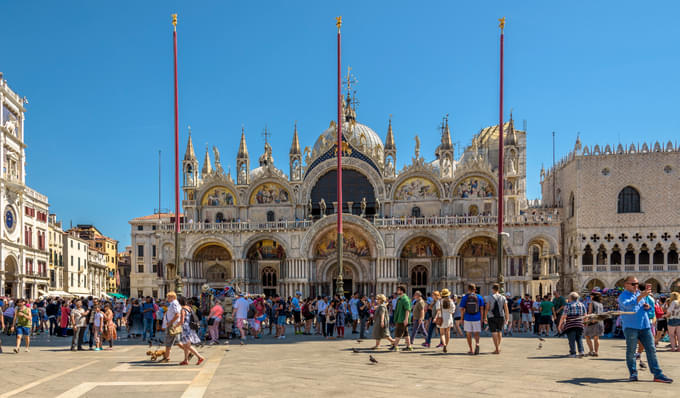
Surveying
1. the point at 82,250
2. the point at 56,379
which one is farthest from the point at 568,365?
the point at 82,250

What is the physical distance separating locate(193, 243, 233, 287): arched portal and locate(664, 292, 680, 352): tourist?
37548 mm

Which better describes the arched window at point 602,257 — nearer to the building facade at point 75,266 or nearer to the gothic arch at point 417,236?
the gothic arch at point 417,236

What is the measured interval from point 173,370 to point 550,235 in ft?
117

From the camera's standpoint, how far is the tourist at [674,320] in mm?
16156

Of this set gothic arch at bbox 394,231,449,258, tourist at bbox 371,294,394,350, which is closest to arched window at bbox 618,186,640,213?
gothic arch at bbox 394,231,449,258

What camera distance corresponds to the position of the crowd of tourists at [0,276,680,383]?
41.4 feet

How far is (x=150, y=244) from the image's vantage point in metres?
73.7

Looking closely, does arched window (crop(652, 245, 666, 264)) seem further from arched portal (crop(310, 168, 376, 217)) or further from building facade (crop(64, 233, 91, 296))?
building facade (crop(64, 233, 91, 296))

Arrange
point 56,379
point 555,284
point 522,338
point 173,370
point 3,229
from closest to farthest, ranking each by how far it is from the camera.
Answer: point 56,379
point 173,370
point 522,338
point 3,229
point 555,284

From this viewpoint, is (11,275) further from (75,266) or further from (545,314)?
(545,314)

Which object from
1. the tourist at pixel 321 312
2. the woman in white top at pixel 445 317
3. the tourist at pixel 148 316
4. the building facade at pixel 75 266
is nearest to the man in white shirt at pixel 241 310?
the tourist at pixel 148 316

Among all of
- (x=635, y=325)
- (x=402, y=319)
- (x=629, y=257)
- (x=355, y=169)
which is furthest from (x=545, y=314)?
(x=629, y=257)

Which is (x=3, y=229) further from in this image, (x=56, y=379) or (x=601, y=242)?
(x=601, y=242)

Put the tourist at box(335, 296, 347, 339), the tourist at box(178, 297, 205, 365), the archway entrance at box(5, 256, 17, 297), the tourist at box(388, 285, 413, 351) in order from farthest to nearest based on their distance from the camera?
the archway entrance at box(5, 256, 17, 297) → the tourist at box(335, 296, 347, 339) → the tourist at box(388, 285, 413, 351) → the tourist at box(178, 297, 205, 365)
